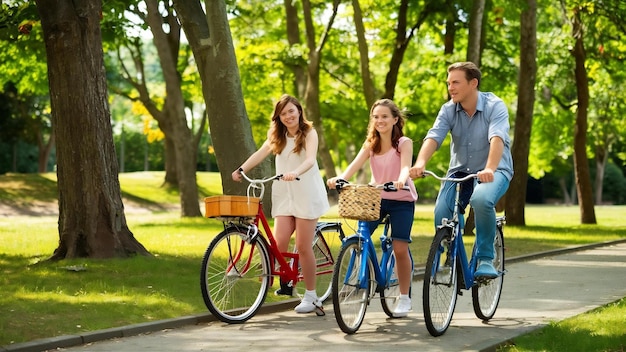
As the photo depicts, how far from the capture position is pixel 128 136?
87562 mm

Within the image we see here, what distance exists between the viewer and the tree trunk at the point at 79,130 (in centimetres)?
1300

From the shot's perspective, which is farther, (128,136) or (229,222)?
(128,136)

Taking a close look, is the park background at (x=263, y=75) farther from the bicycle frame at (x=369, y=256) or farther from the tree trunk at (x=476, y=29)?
the bicycle frame at (x=369, y=256)

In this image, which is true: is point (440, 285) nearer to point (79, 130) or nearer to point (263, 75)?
point (79, 130)

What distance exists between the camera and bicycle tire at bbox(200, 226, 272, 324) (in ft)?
27.8

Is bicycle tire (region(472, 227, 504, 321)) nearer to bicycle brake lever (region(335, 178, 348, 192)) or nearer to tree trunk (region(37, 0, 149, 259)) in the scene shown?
bicycle brake lever (region(335, 178, 348, 192))

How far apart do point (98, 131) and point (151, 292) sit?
3279 millimetres

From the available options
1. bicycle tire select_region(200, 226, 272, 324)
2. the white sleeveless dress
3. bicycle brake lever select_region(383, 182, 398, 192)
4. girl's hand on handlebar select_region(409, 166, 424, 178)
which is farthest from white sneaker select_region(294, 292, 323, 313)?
girl's hand on handlebar select_region(409, 166, 424, 178)

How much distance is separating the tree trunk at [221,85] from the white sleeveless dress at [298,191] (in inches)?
253

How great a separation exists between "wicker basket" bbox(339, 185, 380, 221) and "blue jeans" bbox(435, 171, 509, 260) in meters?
0.55

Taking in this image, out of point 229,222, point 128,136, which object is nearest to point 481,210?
point 229,222

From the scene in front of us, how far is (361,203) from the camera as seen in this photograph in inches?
309

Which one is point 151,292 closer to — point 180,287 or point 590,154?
point 180,287

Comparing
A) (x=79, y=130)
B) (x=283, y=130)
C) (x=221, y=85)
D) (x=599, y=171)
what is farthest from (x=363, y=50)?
(x=599, y=171)
